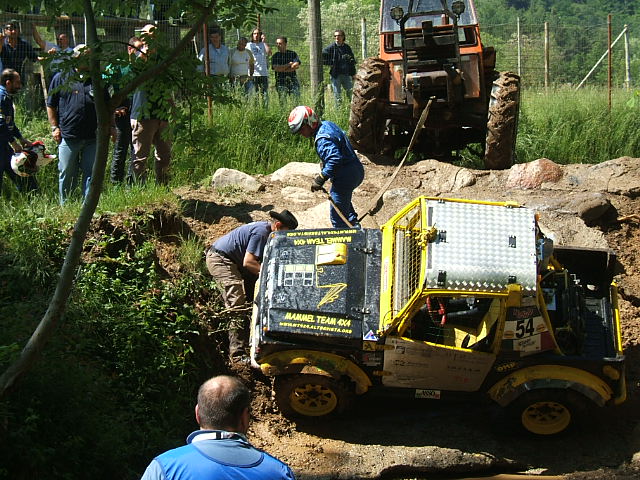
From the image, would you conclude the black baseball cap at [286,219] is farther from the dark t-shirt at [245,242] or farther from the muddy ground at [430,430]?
the muddy ground at [430,430]

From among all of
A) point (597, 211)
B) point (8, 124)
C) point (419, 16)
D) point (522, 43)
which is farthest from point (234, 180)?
point (522, 43)

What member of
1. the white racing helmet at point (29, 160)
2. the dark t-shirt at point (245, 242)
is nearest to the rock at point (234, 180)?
the white racing helmet at point (29, 160)

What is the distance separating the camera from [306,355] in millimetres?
7828

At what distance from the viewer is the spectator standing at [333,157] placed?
959 centimetres

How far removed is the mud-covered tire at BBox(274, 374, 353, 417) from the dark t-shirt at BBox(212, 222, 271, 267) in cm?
149

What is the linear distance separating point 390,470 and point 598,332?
2378mm

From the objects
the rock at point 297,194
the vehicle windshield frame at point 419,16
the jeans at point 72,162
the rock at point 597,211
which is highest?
the vehicle windshield frame at point 419,16

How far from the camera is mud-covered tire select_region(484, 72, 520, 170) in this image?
12.1m

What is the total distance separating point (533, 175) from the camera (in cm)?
1227

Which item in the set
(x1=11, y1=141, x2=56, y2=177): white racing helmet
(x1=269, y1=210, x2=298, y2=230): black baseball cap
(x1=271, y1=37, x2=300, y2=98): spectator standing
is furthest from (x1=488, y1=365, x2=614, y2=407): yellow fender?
(x1=271, y1=37, x2=300, y2=98): spectator standing

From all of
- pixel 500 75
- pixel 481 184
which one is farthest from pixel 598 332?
pixel 500 75

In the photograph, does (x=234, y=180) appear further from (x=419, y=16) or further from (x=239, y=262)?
(x=419, y=16)

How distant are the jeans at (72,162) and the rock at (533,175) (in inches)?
221

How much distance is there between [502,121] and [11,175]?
6.39 m
